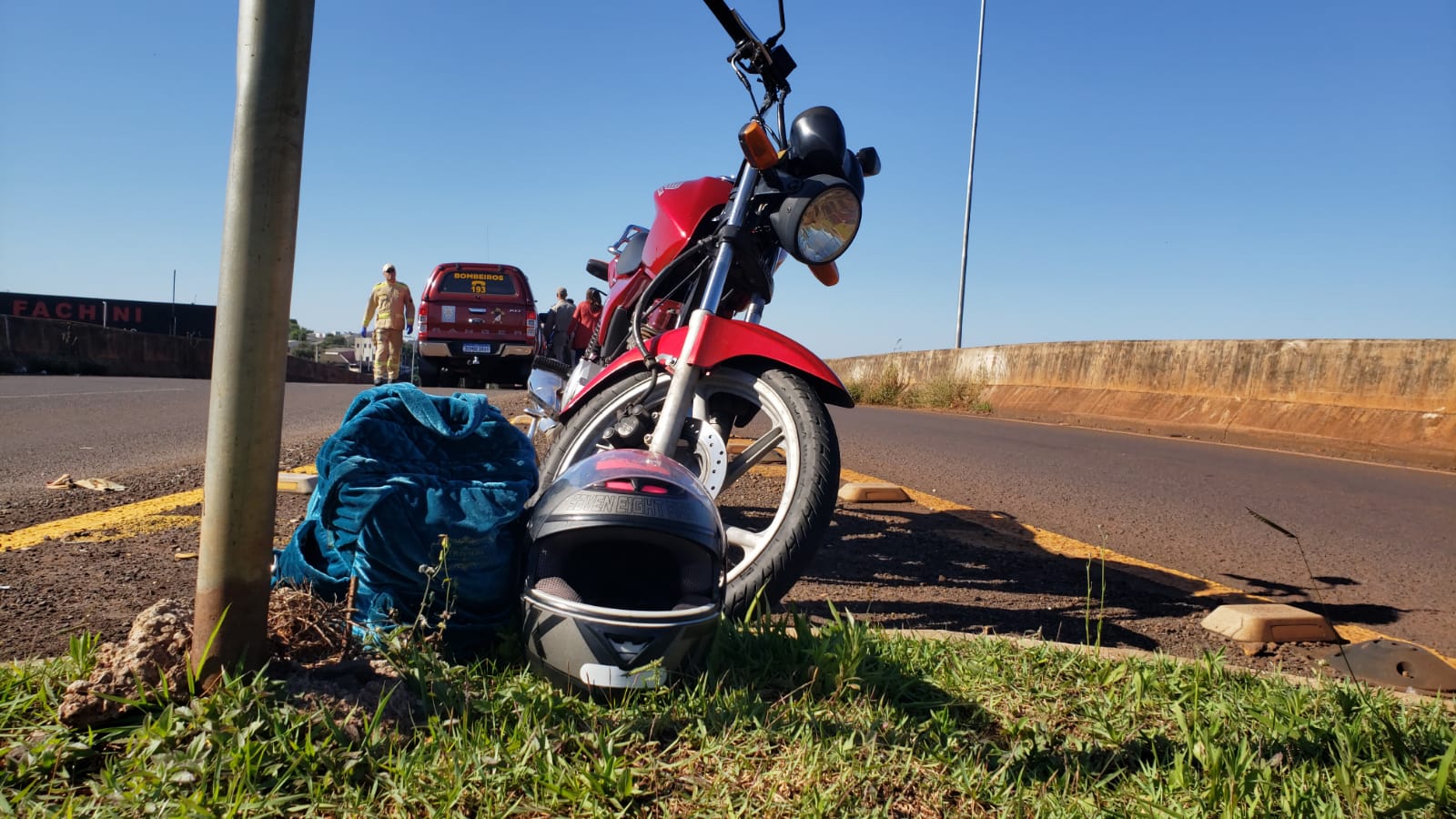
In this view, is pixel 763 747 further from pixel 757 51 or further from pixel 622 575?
pixel 757 51

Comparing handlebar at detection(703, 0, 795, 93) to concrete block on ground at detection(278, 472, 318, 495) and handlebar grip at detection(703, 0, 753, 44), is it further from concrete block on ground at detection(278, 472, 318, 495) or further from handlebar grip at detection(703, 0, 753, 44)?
concrete block on ground at detection(278, 472, 318, 495)

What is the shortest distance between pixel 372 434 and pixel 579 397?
3.56 feet

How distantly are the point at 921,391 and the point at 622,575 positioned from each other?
Answer: 1496cm

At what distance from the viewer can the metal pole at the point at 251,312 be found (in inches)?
57.3

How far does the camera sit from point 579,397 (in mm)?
3076

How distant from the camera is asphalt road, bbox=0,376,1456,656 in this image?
11.6 ft

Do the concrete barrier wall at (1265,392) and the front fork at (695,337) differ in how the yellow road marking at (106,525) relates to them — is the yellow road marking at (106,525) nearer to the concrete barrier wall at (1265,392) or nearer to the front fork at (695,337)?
the front fork at (695,337)

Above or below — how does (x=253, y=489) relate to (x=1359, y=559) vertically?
above

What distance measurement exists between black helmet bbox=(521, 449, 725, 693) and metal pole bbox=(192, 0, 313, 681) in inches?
20.3

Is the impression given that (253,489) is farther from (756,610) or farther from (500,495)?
(756,610)

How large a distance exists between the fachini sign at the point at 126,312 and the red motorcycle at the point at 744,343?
33024mm

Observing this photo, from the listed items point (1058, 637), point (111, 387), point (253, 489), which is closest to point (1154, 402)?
point (1058, 637)

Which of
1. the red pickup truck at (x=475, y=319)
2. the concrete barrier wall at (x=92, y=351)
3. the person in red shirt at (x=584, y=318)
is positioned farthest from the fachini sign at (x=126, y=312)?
the person in red shirt at (x=584, y=318)

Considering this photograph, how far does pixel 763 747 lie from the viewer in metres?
1.60
